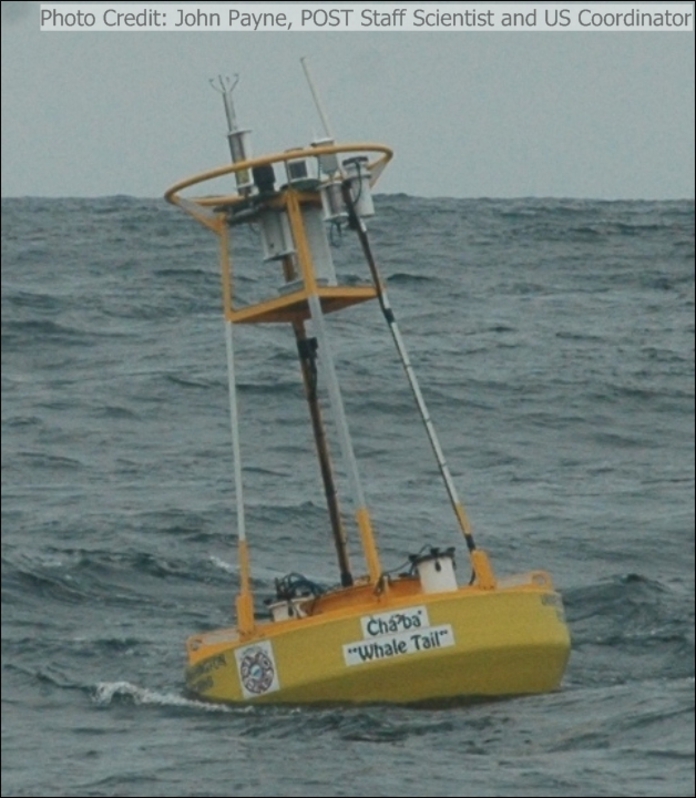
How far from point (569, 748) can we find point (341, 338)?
27.8 meters

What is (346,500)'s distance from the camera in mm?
31266

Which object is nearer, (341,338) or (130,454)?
(130,454)

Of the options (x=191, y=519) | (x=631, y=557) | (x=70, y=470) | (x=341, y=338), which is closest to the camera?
(x=631, y=557)

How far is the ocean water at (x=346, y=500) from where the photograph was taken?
17.4m

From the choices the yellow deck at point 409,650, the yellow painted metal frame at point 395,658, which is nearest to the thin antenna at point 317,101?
the yellow painted metal frame at point 395,658

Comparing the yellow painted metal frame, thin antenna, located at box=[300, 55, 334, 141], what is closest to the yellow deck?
the yellow painted metal frame

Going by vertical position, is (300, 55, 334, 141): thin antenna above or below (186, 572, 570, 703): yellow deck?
above

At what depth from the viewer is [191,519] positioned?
95.1 feet

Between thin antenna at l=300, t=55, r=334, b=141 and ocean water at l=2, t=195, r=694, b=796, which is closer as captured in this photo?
ocean water at l=2, t=195, r=694, b=796

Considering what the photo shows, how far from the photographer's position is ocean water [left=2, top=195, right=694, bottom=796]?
1738 cm

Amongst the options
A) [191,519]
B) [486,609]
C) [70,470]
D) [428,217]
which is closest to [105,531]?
[191,519]

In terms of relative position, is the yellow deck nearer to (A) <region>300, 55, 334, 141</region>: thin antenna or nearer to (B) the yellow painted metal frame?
(B) the yellow painted metal frame

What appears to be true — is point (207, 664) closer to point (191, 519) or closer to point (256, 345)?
point (191, 519)

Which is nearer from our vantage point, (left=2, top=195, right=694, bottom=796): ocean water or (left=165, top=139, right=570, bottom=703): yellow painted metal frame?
(left=2, top=195, right=694, bottom=796): ocean water
